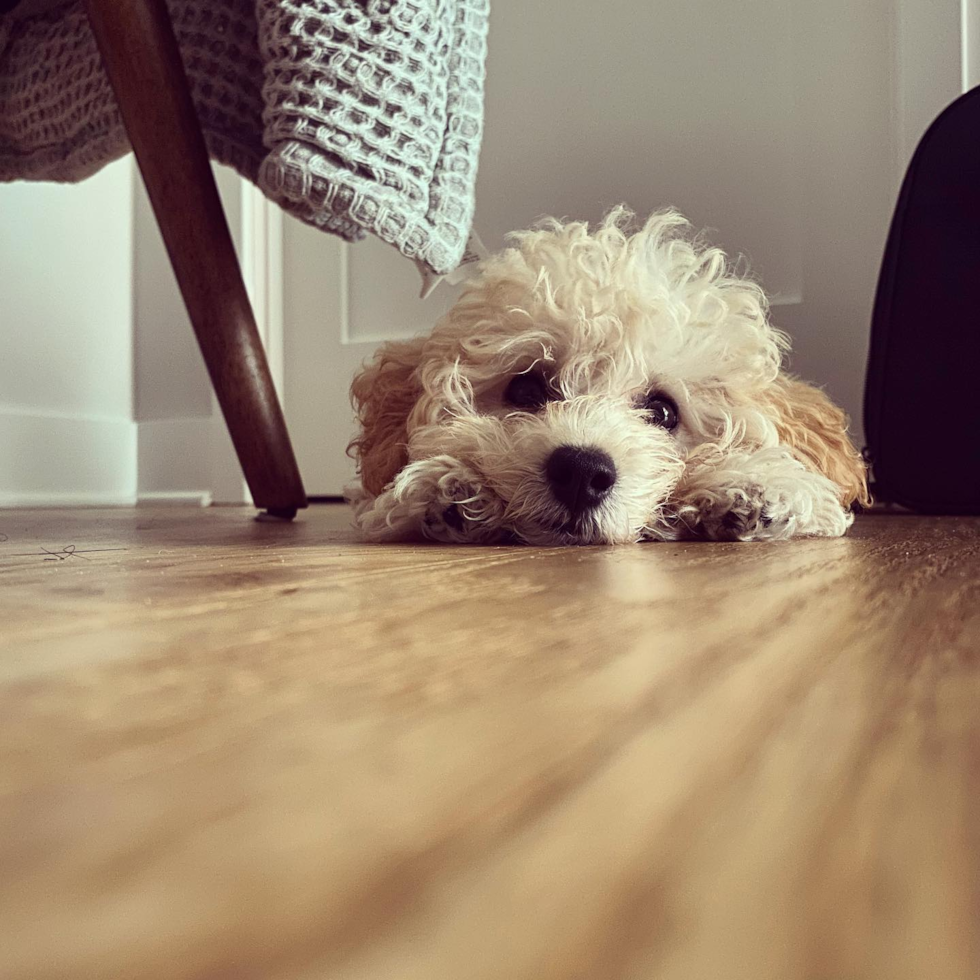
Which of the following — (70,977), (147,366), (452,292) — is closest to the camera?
(70,977)

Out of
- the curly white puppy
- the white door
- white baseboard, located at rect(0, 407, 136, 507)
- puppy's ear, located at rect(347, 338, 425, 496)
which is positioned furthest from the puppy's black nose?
white baseboard, located at rect(0, 407, 136, 507)

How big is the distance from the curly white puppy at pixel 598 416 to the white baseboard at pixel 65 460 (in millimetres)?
1357

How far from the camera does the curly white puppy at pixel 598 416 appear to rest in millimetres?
967

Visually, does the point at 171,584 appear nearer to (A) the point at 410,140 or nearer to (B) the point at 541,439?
(B) the point at 541,439

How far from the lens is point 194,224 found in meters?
1.30

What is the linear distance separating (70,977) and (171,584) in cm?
45

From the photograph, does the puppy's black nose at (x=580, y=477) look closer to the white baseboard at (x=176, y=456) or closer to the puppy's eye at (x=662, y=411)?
the puppy's eye at (x=662, y=411)

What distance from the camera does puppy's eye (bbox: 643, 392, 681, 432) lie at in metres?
1.12

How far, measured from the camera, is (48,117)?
1.33 m

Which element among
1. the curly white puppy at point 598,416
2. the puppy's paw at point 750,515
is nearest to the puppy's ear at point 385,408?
the curly white puppy at point 598,416

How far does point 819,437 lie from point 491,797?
104cm

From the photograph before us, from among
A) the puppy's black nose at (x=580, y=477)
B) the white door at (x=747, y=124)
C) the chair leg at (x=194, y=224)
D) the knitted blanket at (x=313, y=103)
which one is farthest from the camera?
the white door at (x=747, y=124)

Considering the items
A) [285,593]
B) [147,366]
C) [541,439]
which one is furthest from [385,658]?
[147,366]

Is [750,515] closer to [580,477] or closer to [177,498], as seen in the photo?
[580,477]
